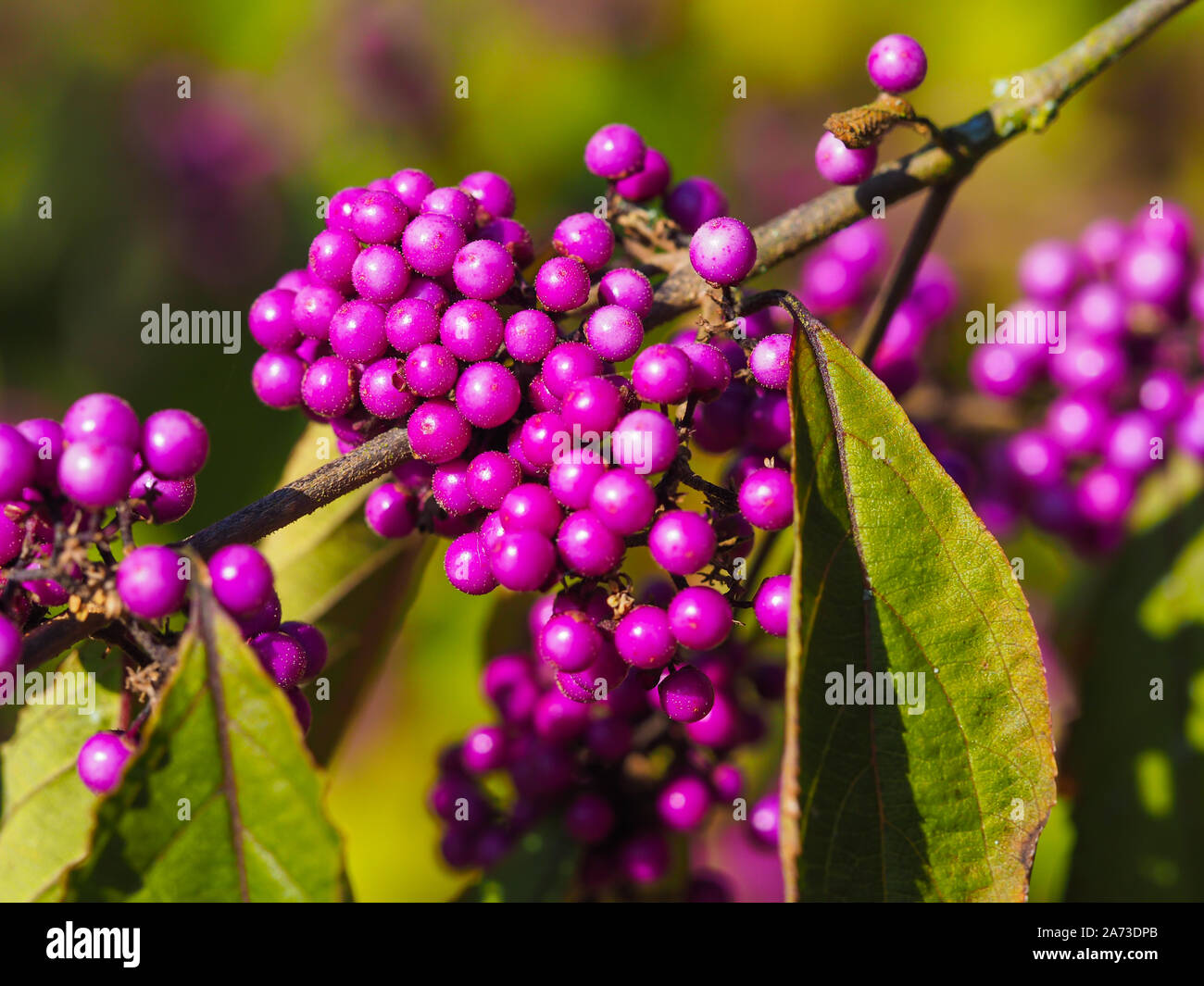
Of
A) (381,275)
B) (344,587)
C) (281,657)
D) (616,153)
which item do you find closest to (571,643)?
(281,657)

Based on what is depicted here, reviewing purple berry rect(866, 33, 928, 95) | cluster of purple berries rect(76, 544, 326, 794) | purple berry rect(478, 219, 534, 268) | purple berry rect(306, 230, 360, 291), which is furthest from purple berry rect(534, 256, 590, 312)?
purple berry rect(866, 33, 928, 95)

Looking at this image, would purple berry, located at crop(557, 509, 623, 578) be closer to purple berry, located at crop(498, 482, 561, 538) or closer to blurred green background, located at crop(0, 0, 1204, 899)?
purple berry, located at crop(498, 482, 561, 538)

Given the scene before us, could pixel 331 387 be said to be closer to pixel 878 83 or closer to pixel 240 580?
pixel 240 580

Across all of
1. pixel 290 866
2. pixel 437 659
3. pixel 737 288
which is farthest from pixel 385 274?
pixel 437 659

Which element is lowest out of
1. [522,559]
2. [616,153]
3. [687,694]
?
[687,694]

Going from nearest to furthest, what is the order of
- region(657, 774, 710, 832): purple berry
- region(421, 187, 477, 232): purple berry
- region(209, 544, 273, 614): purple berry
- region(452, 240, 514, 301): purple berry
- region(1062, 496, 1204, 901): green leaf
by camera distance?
1. region(209, 544, 273, 614): purple berry
2. region(452, 240, 514, 301): purple berry
3. region(421, 187, 477, 232): purple berry
4. region(657, 774, 710, 832): purple berry
5. region(1062, 496, 1204, 901): green leaf
